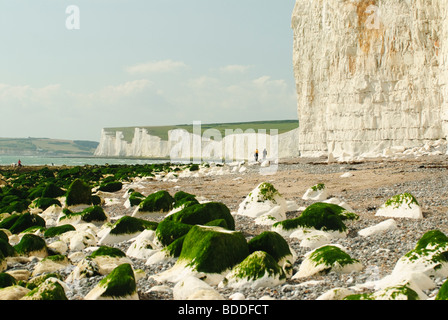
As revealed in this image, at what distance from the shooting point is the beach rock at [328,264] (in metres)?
4.12

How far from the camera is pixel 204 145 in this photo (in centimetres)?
8844

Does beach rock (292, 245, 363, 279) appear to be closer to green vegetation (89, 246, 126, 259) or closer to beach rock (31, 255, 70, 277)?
green vegetation (89, 246, 126, 259)

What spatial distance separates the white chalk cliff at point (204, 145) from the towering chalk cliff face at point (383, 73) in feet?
51.2

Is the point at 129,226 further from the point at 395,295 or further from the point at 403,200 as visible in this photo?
the point at 395,295

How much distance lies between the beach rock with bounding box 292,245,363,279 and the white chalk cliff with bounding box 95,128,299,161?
134 feet

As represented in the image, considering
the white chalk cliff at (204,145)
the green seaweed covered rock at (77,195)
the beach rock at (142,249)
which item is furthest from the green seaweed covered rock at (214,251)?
the white chalk cliff at (204,145)

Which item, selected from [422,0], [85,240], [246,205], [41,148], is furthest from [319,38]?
[41,148]

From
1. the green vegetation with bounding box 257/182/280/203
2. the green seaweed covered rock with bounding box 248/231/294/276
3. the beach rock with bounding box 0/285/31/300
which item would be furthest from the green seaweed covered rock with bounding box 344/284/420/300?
the green vegetation with bounding box 257/182/280/203

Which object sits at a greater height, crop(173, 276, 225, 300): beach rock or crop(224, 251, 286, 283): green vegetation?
crop(224, 251, 286, 283): green vegetation

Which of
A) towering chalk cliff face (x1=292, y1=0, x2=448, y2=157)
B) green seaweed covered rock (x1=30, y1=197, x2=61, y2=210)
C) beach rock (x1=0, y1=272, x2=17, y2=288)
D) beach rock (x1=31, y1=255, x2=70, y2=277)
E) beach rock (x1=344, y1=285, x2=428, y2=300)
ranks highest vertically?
towering chalk cliff face (x1=292, y1=0, x2=448, y2=157)

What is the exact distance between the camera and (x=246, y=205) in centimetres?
788

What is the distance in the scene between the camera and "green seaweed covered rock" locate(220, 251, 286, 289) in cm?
393
